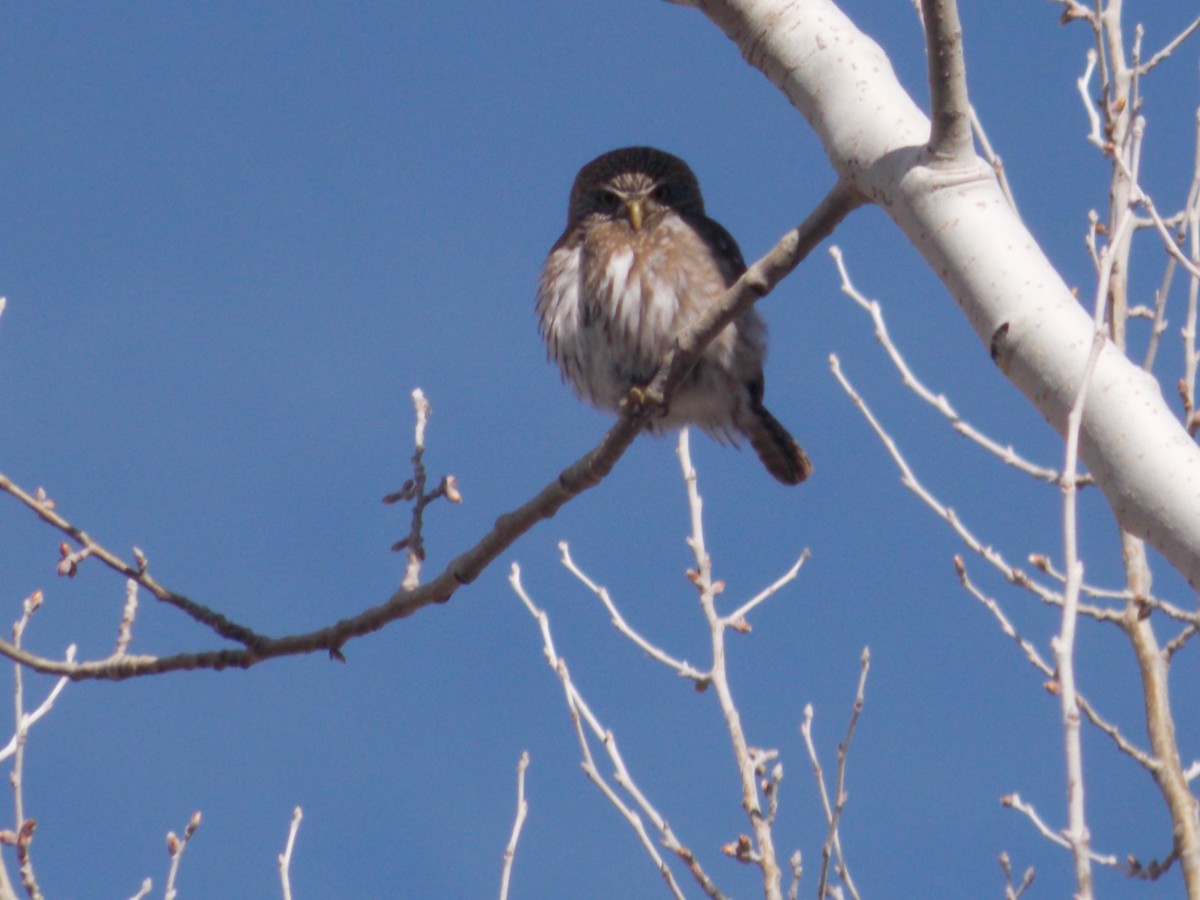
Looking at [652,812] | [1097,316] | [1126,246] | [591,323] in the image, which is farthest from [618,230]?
[1097,316]

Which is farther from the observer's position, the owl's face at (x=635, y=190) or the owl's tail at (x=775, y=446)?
the owl's face at (x=635, y=190)

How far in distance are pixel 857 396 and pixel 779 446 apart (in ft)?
2.64

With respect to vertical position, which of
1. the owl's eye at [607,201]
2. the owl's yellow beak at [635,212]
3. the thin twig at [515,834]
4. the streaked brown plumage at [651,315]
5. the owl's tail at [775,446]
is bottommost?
the thin twig at [515,834]

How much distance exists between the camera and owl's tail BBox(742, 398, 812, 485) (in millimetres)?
5777

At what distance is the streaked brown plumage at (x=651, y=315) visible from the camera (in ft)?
17.8

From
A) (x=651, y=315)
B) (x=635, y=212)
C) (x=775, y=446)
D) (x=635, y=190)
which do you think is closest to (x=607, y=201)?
(x=635, y=190)

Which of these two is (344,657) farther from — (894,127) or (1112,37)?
(1112,37)

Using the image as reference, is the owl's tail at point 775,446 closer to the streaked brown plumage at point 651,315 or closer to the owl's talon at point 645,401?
the streaked brown plumage at point 651,315

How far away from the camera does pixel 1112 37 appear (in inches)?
209

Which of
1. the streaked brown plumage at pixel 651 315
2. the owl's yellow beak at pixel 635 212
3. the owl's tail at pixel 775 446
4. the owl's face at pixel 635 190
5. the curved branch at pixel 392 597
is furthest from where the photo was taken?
the owl's face at pixel 635 190

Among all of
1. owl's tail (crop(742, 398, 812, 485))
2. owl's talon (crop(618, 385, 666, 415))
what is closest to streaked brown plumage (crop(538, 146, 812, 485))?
owl's tail (crop(742, 398, 812, 485))

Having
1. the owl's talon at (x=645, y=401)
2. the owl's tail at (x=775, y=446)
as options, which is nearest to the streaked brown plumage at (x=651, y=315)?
the owl's tail at (x=775, y=446)

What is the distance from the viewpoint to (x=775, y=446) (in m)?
5.92

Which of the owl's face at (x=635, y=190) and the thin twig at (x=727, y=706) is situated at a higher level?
the owl's face at (x=635, y=190)
